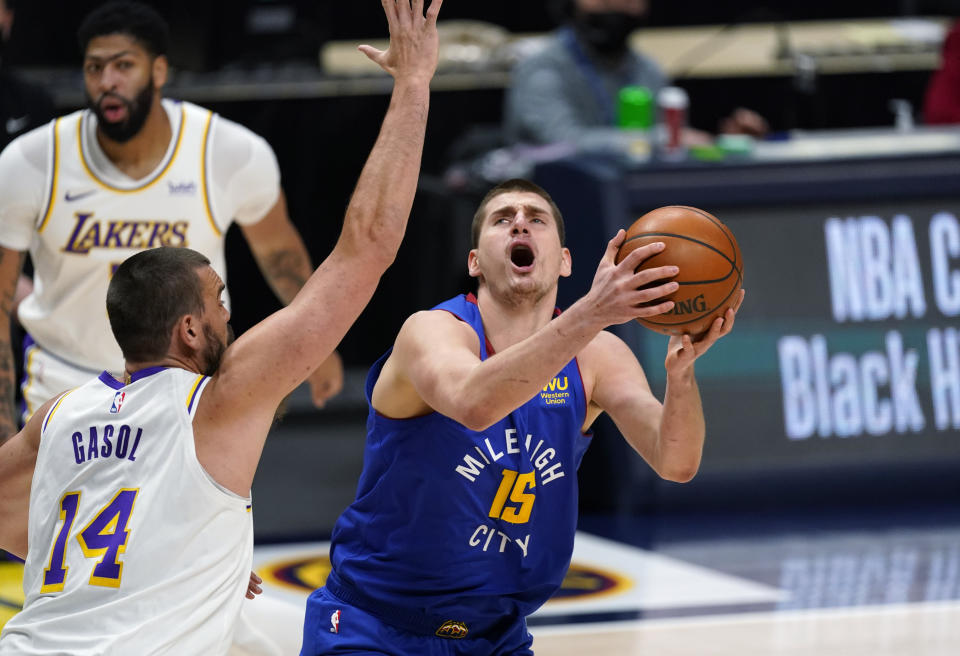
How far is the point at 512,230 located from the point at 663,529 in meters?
3.98

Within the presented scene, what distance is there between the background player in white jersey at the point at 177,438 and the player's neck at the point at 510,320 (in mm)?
869

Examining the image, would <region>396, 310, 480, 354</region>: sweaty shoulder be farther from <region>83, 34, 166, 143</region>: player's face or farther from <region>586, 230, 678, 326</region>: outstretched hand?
<region>83, 34, 166, 143</region>: player's face

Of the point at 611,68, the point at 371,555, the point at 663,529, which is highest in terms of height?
the point at 611,68

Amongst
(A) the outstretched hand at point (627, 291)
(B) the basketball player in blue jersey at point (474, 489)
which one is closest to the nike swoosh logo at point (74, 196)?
(B) the basketball player in blue jersey at point (474, 489)

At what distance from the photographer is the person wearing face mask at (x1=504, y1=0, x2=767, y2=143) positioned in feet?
29.7

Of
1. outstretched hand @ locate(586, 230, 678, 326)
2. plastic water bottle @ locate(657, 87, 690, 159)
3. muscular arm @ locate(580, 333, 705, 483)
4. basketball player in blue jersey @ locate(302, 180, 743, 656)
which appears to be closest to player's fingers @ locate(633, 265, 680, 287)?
outstretched hand @ locate(586, 230, 678, 326)

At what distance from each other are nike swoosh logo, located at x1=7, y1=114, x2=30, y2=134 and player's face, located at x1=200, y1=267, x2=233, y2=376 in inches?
143

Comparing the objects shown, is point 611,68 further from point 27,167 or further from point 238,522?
point 238,522

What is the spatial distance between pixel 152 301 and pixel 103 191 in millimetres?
2309

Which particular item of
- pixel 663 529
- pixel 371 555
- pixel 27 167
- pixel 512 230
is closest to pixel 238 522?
pixel 371 555

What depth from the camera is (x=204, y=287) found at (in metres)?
3.51

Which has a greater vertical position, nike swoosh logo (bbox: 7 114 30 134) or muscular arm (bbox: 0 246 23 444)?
nike swoosh logo (bbox: 7 114 30 134)

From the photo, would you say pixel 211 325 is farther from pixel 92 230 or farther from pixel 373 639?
pixel 92 230

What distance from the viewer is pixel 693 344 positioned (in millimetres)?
3881
